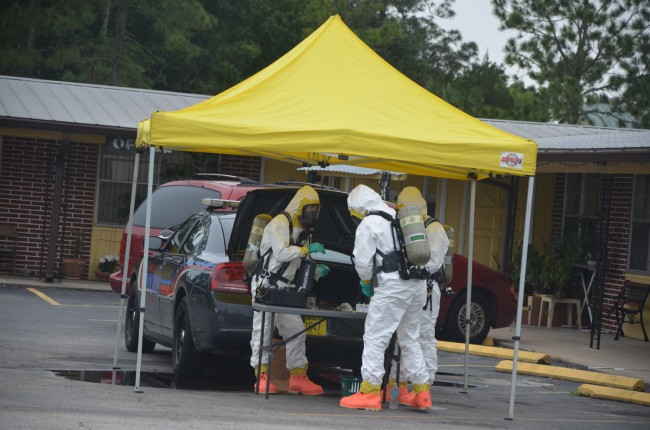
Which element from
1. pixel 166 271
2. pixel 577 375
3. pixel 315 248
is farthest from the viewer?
pixel 577 375

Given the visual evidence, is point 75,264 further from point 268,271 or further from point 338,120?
point 338,120

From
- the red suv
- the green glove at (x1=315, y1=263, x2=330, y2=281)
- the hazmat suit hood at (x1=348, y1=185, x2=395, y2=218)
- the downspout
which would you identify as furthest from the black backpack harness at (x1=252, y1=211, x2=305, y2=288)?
the downspout

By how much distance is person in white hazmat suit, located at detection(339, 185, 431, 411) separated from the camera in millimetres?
9773

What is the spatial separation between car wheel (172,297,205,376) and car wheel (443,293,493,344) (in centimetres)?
551

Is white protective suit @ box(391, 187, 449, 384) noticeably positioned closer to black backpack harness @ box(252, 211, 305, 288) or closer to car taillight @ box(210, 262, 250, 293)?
black backpack harness @ box(252, 211, 305, 288)

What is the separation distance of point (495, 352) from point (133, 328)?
4.67m

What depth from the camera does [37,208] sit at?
23141mm

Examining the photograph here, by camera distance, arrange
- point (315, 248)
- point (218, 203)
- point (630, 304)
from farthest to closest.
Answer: point (630, 304)
point (218, 203)
point (315, 248)

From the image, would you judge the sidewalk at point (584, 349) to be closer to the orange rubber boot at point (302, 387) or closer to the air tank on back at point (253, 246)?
the orange rubber boot at point (302, 387)

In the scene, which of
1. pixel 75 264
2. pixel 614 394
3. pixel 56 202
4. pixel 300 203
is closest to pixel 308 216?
pixel 300 203

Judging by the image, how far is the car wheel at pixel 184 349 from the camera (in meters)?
11.2

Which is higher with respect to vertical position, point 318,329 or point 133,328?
point 318,329

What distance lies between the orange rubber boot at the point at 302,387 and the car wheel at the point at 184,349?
3.26 ft

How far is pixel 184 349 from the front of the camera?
441 inches
